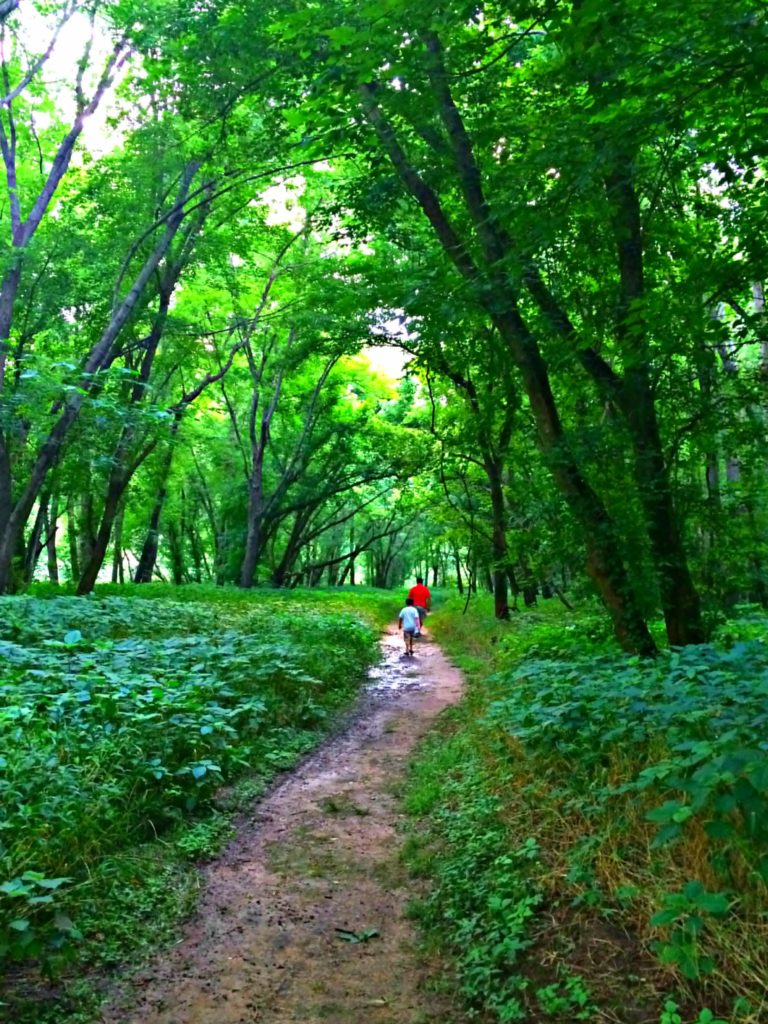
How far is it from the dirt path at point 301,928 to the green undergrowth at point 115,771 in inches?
8.7

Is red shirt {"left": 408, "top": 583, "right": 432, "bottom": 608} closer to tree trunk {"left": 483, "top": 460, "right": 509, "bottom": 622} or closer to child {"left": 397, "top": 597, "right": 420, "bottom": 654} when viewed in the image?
child {"left": 397, "top": 597, "right": 420, "bottom": 654}

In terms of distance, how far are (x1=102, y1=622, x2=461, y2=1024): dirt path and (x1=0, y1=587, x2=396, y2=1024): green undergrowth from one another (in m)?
0.22

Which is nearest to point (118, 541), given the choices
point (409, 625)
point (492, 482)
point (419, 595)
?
point (419, 595)

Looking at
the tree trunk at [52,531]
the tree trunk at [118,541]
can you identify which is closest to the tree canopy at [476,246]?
the tree trunk at [52,531]

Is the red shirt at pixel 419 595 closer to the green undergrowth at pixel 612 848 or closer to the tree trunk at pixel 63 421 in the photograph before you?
the tree trunk at pixel 63 421

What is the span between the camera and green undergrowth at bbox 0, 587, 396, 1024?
3.18 meters

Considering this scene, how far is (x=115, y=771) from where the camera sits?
4617mm

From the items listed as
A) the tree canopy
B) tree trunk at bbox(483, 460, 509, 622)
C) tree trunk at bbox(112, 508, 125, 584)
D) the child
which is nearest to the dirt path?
the tree canopy

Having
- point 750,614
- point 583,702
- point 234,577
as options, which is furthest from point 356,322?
point 234,577

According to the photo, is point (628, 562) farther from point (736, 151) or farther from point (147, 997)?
point (147, 997)

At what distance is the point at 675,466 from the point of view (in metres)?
7.34

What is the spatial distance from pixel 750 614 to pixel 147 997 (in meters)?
10.3

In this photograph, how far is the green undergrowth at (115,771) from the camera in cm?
318

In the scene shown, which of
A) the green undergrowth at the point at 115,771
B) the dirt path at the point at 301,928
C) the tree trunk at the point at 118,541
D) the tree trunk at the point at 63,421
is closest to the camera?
the dirt path at the point at 301,928
